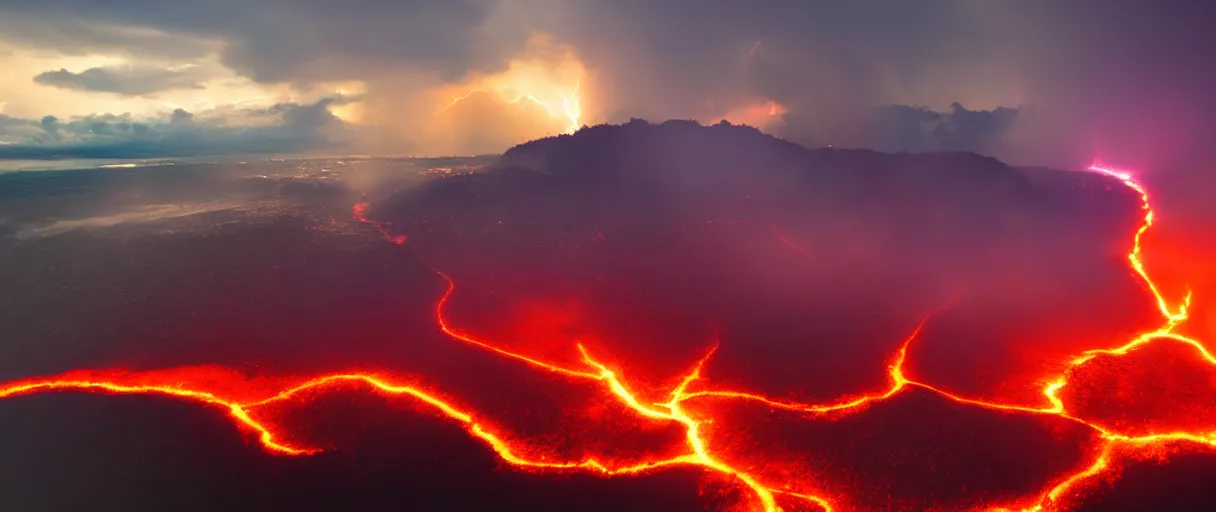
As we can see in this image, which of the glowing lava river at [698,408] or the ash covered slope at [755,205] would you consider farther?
the ash covered slope at [755,205]

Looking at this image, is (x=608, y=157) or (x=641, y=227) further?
(x=608, y=157)

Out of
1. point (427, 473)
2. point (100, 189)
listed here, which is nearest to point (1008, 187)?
point (427, 473)

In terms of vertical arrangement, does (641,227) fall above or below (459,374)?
above

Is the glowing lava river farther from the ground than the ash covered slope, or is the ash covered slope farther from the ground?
the ash covered slope

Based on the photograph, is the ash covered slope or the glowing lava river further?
the ash covered slope

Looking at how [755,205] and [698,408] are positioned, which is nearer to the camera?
[698,408]

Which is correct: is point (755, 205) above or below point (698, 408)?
above

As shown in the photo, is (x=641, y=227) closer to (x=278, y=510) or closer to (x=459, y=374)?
(x=459, y=374)

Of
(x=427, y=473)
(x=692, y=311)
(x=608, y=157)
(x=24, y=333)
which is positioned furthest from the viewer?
(x=608, y=157)
